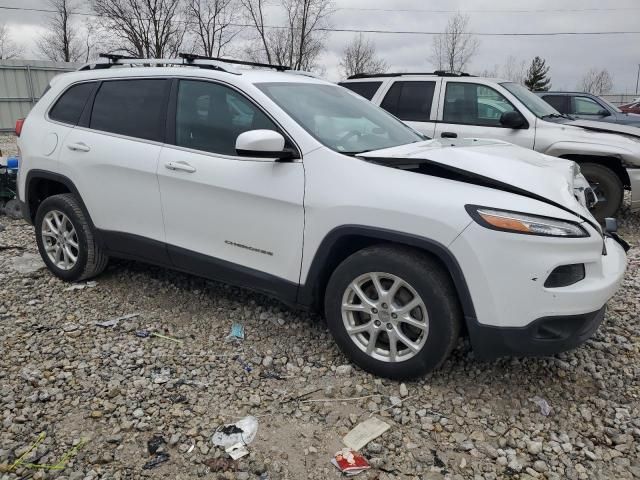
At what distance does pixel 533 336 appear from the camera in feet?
8.63

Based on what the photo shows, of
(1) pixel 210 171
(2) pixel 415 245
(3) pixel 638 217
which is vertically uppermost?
(1) pixel 210 171

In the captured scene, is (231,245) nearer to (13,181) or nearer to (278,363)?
(278,363)

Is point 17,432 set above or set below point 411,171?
below

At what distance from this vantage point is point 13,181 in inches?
270

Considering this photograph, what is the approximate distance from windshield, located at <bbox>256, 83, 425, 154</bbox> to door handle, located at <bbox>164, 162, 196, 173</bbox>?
70 cm

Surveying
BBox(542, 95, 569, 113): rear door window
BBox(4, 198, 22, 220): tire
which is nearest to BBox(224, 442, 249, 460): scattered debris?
BBox(4, 198, 22, 220): tire

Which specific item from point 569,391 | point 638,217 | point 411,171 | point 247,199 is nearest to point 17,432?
point 247,199

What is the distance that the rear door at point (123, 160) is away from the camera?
12.4 feet

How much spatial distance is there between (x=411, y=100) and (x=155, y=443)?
5.77m

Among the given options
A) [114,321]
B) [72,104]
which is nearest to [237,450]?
[114,321]

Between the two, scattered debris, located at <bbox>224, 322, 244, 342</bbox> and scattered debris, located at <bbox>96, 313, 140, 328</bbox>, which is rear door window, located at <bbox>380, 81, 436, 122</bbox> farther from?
scattered debris, located at <bbox>96, 313, 140, 328</bbox>

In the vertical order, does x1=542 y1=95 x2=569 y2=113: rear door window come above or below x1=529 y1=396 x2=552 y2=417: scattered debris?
above

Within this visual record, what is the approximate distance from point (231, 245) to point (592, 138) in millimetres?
4993

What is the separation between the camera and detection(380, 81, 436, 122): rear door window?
23.1ft
